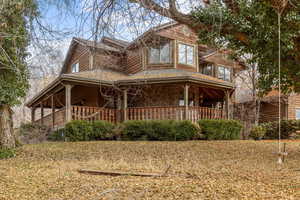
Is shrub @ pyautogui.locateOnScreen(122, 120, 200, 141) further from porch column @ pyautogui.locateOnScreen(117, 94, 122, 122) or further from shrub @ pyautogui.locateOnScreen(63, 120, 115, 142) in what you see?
porch column @ pyautogui.locateOnScreen(117, 94, 122, 122)

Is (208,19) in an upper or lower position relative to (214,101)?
upper

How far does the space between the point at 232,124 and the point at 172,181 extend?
8.84 meters

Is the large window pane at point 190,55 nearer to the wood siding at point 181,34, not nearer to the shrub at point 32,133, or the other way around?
the wood siding at point 181,34

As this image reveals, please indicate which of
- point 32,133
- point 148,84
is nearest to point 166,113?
point 148,84

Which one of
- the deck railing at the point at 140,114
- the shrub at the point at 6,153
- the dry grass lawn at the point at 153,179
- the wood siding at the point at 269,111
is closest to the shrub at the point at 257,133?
the deck railing at the point at 140,114

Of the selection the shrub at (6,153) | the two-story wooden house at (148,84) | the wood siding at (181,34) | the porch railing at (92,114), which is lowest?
the shrub at (6,153)

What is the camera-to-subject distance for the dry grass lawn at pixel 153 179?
12.6 feet

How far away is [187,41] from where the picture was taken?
16016 millimetres

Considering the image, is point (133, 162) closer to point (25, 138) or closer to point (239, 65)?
point (25, 138)

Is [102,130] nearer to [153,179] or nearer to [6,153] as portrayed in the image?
[6,153]

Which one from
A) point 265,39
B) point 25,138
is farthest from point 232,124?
point 25,138

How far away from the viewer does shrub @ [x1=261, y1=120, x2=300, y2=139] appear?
14391mm

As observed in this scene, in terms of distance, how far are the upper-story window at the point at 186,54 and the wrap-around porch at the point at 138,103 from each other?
168 centimetres

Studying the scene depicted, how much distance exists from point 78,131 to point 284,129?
11.1 metres
